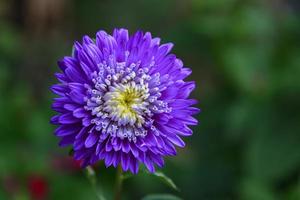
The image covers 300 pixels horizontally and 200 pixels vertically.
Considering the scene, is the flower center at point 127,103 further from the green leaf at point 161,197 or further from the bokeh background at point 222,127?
the bokeh background at point 222,127

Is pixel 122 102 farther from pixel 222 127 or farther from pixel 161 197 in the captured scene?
pixel 222 127

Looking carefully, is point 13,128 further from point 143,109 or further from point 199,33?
point 143,109

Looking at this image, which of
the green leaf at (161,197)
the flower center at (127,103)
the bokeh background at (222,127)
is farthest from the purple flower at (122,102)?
the bokeh background at (222,127)

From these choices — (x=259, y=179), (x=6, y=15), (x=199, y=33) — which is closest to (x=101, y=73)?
(x=259, y=179)

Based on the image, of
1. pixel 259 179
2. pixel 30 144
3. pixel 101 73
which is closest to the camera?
pixel 101 73

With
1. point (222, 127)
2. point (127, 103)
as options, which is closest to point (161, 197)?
point (127, 103)

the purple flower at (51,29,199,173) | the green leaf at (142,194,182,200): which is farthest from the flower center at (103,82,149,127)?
the green leaf at (142,194,182,200)

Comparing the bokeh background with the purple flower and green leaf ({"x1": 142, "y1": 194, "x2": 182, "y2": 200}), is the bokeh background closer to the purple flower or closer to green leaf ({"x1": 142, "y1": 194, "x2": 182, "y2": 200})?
green leaf ({"x1": 142, "y1": 194, "x2": 182, "y2": 200})
